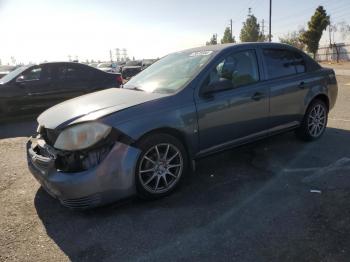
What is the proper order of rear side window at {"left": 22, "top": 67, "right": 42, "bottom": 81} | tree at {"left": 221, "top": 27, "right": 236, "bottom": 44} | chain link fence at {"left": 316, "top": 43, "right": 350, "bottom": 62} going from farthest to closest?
tree at {"left": 221, "top": 27, "right": 236, "bottom": 44}
chain link fence at {"left": 316, "top": 43, "right": 350, "bottom": 62}
rear side window at {"left": 22, "top": 67, "right": 42, "bottom": 81}

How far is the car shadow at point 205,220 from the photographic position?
290 cm

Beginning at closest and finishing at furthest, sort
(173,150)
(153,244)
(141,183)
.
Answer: (153,244), (141,183), (173,150)

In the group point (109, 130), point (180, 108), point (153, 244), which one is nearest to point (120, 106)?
point (109, 130)

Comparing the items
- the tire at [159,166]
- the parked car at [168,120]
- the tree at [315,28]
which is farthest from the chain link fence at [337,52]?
the tire at [159,166]

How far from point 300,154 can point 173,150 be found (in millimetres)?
2192

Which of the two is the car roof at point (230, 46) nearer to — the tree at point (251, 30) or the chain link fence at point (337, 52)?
the chain link fence at point (337, 52)

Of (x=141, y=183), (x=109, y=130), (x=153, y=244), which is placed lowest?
(x=153, y=244)

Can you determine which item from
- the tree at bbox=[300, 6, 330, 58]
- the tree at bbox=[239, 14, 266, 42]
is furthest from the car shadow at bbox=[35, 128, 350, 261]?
the tree at bbox=[239, 14, 266, 42]

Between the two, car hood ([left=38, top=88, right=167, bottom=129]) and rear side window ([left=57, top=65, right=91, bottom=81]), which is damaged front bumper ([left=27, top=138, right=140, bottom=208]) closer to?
car hood ([left=38, top=88, right=167, bottom=129])

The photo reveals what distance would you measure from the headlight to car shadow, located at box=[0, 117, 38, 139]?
441cm

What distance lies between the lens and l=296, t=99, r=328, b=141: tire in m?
5.56

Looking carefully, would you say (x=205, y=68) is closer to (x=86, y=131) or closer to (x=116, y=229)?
(x=86, y=131)

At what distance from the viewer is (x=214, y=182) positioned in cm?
429

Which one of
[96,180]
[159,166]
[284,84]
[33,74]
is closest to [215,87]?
[159,166]
